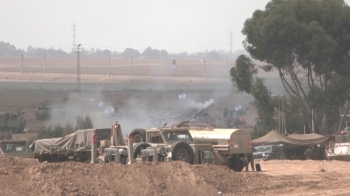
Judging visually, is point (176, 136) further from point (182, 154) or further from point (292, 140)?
point (292, 140)

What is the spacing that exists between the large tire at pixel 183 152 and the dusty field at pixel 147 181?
2572 mm

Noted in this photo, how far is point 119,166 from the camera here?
21.2 metres

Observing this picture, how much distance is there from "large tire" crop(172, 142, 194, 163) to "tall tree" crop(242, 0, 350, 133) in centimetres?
2620

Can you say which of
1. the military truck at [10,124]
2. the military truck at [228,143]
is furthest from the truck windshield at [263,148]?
the military truck at [10,124]

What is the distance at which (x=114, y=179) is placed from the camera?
20.5 m

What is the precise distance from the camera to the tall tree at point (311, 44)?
51344 mm

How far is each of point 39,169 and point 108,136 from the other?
1297 centimetres

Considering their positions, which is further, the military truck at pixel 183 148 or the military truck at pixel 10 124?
the military truck at pixel 10 124

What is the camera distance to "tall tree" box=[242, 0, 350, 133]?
51344mm

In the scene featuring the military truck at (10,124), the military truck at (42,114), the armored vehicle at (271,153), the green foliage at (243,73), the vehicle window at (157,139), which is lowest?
the armored vehicle at (271,153)

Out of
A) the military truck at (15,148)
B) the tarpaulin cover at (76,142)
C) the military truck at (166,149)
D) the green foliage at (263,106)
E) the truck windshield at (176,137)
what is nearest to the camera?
the military truck at (166,149)

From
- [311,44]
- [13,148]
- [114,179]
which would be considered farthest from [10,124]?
[114,179]

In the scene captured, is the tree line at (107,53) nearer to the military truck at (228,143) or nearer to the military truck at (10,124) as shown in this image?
the military truck at (10,124)

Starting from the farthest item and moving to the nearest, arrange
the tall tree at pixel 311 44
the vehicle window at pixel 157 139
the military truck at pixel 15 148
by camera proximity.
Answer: the tall tree at pixel 311 44 < the vehicle window at pixel 157 139 < the military truck at pixel 15 148
